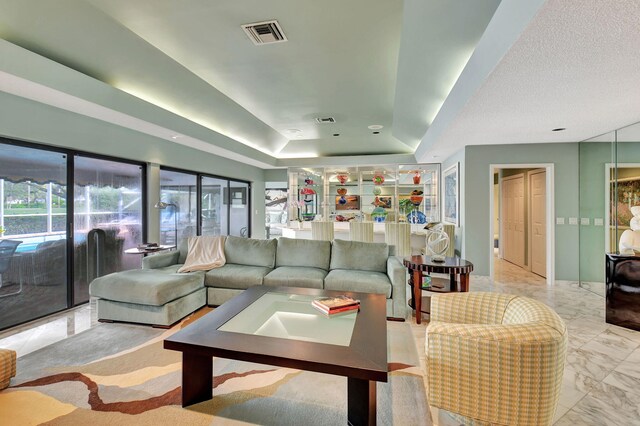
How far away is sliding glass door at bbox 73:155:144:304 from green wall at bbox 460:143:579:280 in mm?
5431

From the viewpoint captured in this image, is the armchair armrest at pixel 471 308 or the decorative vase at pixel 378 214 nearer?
the armchair armrest at pixel 471 308

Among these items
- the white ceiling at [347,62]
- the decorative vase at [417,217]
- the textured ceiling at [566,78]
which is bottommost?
the decorative vase at [417,217]

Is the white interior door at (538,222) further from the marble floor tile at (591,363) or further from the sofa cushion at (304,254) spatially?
the sofa cushion at (304,254)

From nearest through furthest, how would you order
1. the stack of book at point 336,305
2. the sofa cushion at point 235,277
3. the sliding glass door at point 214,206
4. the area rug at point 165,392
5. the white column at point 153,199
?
the area rug at point 165,392 → the stack of book at point 336,305 → the sofa cushion at point 235,277 → the white column at point 153,199 → the sliding glass door at point 214,206

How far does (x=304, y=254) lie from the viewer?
401 cm

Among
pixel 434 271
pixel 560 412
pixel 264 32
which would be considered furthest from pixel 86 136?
pixel 560 412

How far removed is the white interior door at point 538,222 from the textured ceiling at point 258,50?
2.47 meters

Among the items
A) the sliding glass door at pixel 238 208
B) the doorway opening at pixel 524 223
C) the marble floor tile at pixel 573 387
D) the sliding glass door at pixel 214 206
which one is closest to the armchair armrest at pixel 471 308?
the marble floor tile at pixel 573 387

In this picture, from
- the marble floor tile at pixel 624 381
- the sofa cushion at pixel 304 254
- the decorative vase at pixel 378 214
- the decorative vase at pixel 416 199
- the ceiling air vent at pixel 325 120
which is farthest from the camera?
the decorative vase at pixel 378 214

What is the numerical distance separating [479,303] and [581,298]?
3.28 metres

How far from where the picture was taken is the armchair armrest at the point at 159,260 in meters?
3.81

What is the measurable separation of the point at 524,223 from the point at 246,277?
18.9ft

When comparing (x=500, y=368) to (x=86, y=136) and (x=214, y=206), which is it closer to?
(x=86, y=136)

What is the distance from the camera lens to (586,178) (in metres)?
4.70
